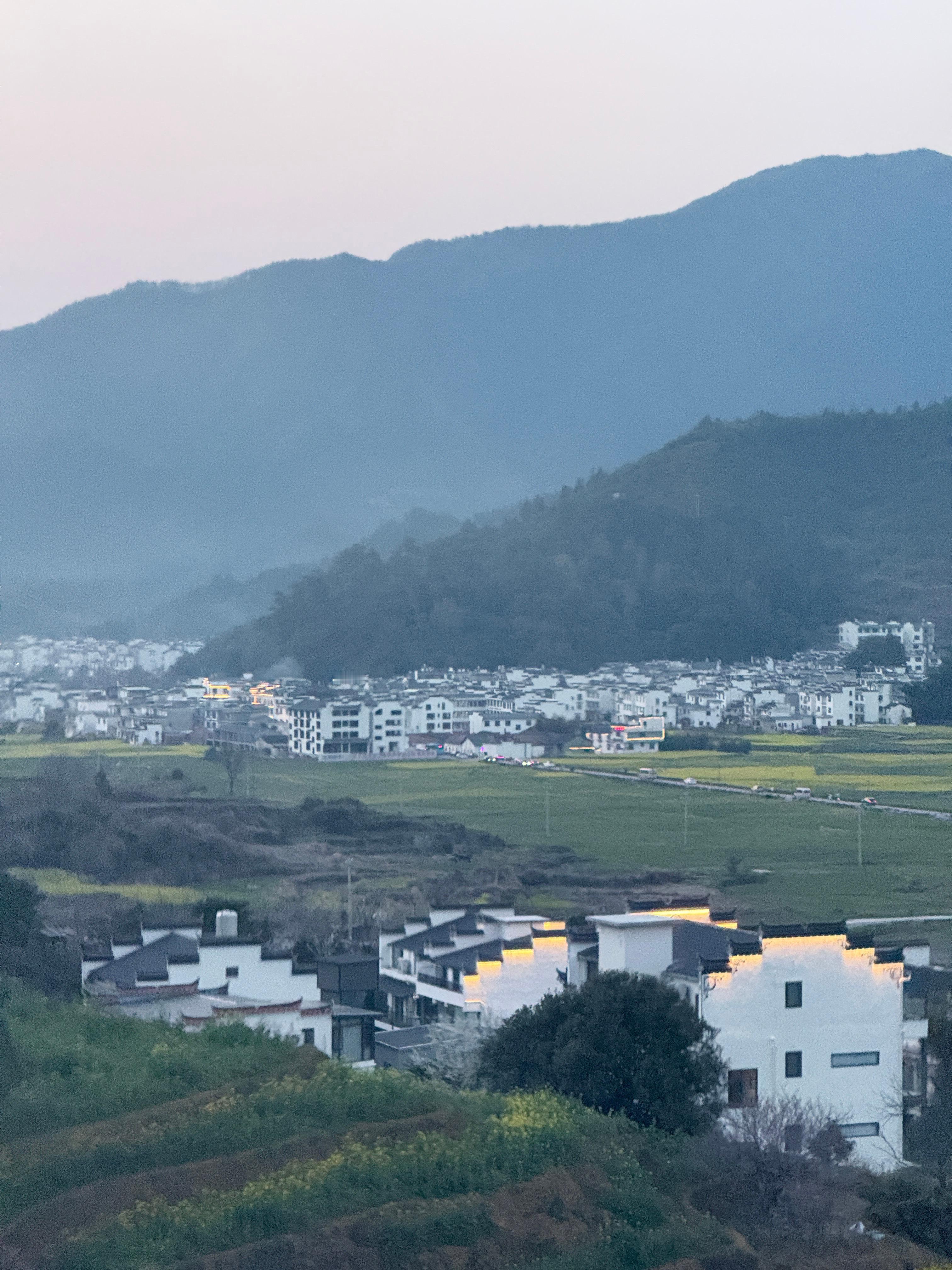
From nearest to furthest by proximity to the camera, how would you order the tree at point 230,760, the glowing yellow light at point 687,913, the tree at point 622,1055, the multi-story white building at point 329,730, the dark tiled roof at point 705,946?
the tree at point 622,1055 < the dark tiled roof at point 705,946 < the glowing yellow light at point 687,913 < the tree at point 230,760 < the multi-story white building at point 329,730

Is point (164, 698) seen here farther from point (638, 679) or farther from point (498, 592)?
point (498, 592)

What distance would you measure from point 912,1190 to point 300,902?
20039 millimetres

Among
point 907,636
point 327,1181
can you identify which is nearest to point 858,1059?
point 327,1181

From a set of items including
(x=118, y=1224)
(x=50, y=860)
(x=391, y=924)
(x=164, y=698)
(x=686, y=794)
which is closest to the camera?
(x=118, y=1224)

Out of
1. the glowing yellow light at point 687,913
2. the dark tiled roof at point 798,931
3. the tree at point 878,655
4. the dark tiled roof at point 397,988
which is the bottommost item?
the dark tiled roof at point 397,988

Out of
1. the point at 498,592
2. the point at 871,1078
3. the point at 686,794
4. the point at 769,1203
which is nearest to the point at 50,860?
the point at 686,794

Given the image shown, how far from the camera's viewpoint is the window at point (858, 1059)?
1628cm

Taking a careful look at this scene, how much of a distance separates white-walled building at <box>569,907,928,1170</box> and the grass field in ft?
42.1

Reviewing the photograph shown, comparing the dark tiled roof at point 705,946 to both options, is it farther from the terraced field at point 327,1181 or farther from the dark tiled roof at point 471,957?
the terraced field at point 327,1181

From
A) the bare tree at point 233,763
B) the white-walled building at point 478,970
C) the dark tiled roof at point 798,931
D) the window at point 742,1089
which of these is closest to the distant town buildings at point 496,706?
the bare tree at point 233,763

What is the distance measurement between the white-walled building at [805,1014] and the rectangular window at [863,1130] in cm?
1

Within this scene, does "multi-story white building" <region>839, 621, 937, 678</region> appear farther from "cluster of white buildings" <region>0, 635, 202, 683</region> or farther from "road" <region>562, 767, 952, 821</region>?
"cluster of white buildings" <region>0, 635, 202, 683</region>

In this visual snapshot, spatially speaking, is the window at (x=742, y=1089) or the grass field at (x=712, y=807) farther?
the grass field at (x=712, y=807)

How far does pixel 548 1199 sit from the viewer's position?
12.0 m
